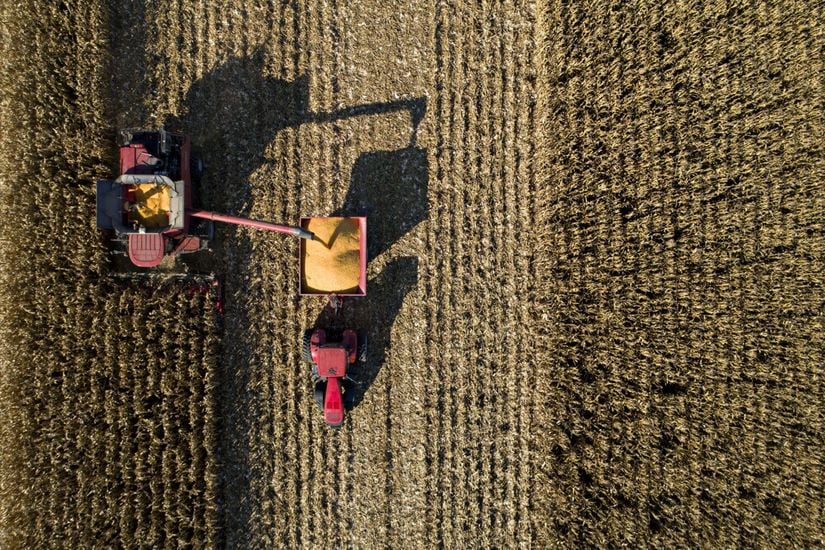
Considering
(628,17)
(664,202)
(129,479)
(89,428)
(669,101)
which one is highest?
(628,17)

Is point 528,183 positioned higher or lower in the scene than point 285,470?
higher

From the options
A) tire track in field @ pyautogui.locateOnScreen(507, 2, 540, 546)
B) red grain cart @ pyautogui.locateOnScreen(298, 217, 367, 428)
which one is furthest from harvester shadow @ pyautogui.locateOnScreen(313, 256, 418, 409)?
tire track in field @ pyautogui.locateOnScreen(507, 2, 540, 546)

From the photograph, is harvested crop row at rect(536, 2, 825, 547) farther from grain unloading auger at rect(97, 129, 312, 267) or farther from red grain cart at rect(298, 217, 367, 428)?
grain unloading auger at rect(97, 129, 312, 267)

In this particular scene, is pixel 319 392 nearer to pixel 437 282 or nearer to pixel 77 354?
pixel 437 282

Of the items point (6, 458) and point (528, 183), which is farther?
point (528, 183)

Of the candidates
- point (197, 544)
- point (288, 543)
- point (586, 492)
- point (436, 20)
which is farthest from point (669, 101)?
point (197, 544)

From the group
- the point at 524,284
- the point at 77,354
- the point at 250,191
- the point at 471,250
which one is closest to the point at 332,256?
the point at 250,191

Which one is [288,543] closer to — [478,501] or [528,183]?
[478,501]
